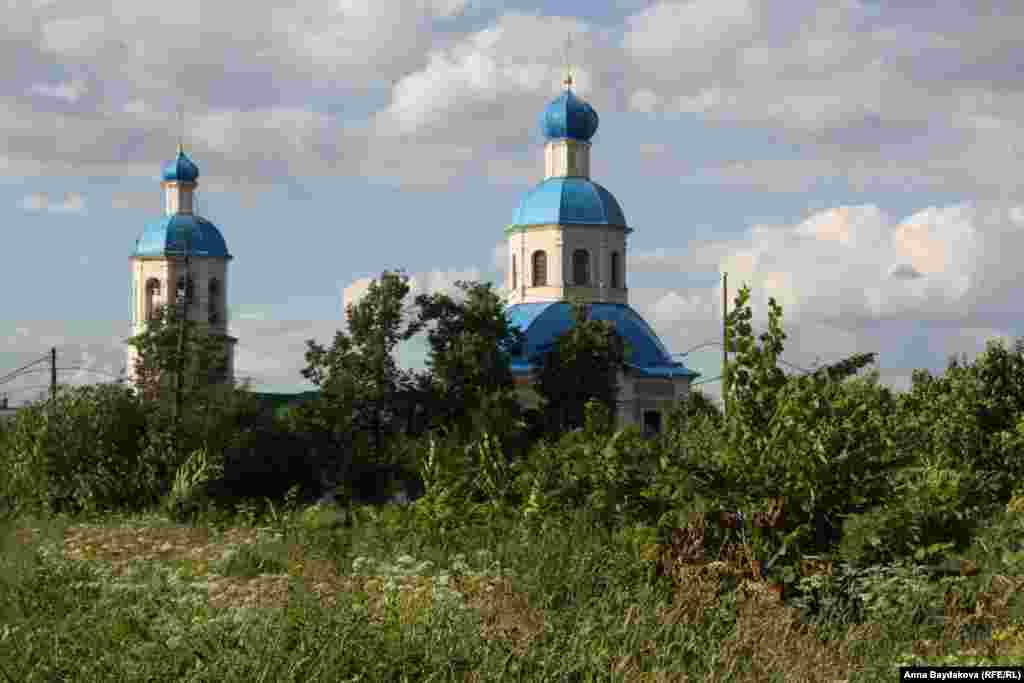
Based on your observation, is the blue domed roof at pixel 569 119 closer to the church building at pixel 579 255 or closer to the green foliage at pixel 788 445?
the church building at pixel 579 255

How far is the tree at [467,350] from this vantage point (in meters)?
31.5

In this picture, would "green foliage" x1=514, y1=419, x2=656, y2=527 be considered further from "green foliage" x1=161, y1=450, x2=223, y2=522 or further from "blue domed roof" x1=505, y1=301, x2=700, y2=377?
"blue domed roof" x1=505, y1=301, x2=700, y2=377

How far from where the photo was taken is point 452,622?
7.11 m

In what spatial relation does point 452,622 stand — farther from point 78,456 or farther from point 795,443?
point 78,456

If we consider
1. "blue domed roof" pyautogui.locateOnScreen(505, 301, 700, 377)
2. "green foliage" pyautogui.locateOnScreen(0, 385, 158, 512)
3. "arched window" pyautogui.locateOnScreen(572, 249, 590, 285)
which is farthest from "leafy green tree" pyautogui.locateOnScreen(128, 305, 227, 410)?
"arched window" pyautogui.locateOnScreen(572, 249, 590, 285)

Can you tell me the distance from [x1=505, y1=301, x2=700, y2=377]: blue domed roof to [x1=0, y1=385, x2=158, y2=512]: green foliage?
70.1 feet

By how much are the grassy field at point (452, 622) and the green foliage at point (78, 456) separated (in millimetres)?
9757

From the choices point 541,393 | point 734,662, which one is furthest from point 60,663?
point 541,393

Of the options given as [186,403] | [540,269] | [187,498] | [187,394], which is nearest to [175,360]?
[187,394]

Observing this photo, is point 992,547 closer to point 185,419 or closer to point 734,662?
point 734,662

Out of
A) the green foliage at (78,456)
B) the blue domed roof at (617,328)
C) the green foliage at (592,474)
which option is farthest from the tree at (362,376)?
the green foliage at (592,474)

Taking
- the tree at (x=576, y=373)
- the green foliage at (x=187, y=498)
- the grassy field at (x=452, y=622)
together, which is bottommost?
the grassy field at (x=452, y=622)

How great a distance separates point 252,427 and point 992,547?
19.5 m

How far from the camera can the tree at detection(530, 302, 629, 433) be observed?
33938mm
